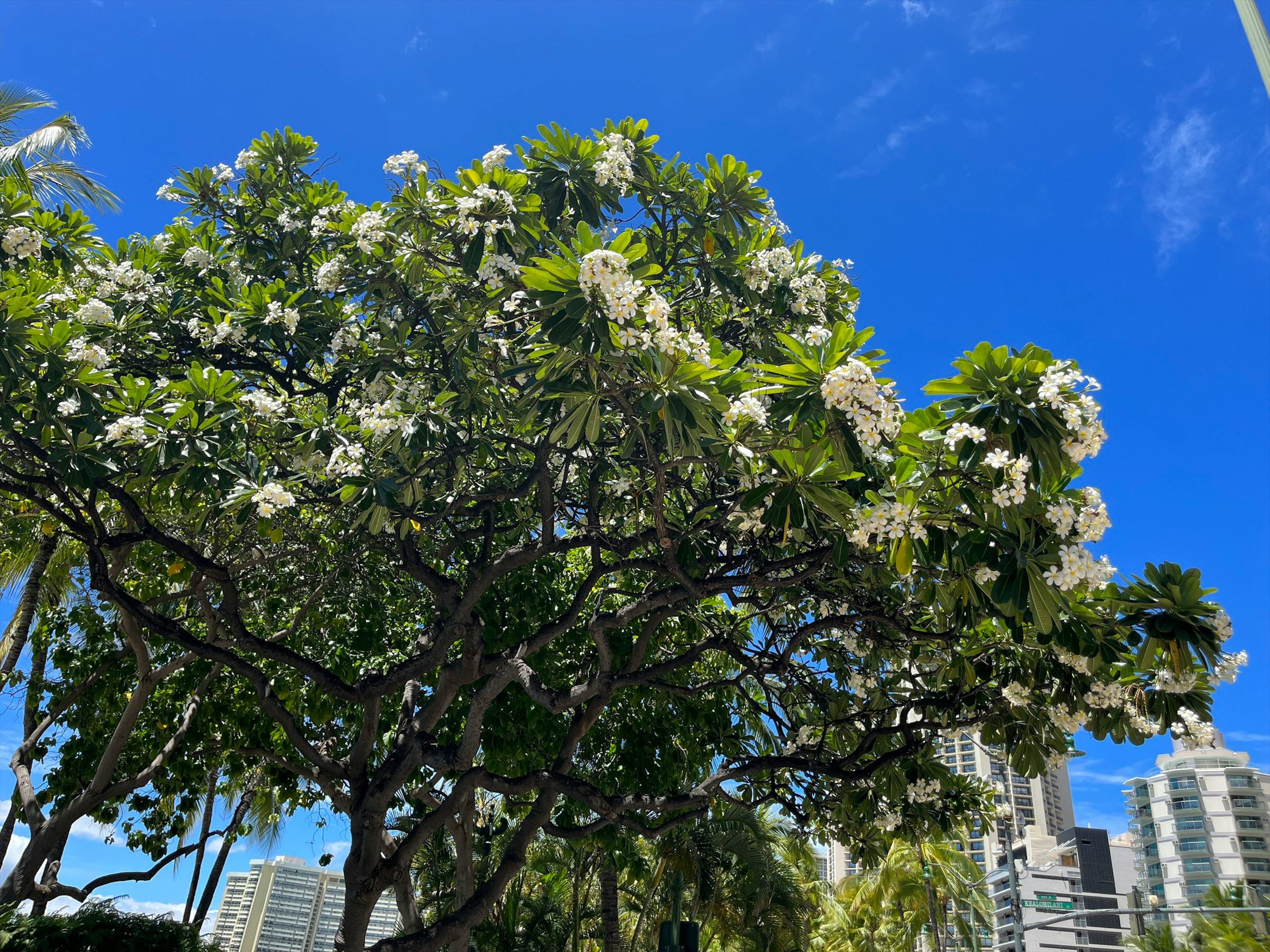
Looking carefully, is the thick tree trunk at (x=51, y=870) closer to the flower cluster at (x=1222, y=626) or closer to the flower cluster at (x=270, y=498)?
the flower cluster at (x=270, y=498)

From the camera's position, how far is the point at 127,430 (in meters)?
5.34

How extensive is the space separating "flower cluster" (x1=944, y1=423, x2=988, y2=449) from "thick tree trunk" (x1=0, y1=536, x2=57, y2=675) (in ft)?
34.1

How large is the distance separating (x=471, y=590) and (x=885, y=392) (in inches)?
162

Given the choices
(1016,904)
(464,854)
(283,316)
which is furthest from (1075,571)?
(1016,904)

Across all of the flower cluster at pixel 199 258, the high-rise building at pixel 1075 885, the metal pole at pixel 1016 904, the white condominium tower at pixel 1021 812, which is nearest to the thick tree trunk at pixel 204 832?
the flower cluster at pixel 199 258

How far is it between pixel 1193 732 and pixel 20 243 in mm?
8905

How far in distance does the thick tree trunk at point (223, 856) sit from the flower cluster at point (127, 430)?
10334 mm

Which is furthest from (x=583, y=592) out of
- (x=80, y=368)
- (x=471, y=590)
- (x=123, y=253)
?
(x=123, y=253)

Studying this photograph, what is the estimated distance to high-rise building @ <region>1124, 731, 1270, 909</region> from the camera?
74625mm

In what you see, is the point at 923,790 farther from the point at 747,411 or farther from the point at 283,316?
the point at 283,316

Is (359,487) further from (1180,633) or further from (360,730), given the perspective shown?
(1180,633)

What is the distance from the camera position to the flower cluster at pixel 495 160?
596cm

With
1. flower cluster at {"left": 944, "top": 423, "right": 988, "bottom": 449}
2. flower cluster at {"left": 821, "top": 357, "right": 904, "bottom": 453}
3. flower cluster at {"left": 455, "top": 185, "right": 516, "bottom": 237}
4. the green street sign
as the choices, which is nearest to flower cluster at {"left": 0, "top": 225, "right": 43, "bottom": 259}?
flower cluster at {"left": 455, "top": 185, "right": 516, "bottom": 237}

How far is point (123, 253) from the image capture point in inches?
305
